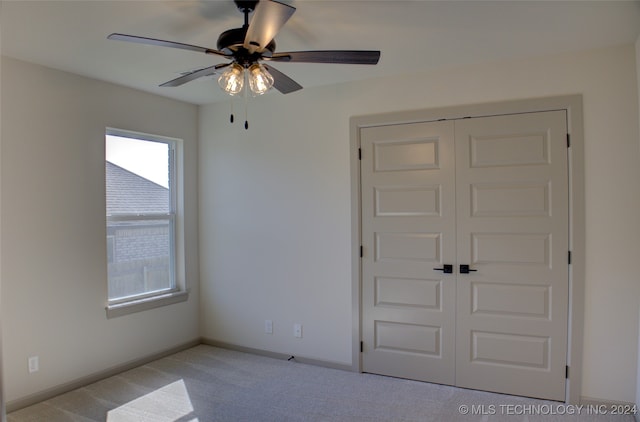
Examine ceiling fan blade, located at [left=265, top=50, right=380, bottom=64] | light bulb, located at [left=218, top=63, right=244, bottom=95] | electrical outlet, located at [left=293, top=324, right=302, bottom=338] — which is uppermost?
ceiling fan blade, located at [left=265, top=50, right=380, bottom=64]

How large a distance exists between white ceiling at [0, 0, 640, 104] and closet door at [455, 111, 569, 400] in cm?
55

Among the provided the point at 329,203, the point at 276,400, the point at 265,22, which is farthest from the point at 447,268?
the point at 265,22

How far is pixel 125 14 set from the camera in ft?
7.75

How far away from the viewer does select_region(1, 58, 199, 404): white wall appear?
303cm

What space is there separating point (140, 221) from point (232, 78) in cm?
226

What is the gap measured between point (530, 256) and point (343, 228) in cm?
145

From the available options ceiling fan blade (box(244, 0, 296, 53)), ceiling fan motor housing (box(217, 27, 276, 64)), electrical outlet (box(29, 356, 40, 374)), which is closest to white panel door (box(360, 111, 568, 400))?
ceiling fan motor housing (box(217, 27, 276, 64))

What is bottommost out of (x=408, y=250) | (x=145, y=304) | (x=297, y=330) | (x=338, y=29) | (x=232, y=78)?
(x=297, y=330)

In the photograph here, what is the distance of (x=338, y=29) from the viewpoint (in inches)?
101

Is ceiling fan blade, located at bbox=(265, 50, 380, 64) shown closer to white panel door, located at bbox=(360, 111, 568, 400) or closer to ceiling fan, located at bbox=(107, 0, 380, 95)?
ceiling fan, located at bbox=(107, 0, 380, 95)

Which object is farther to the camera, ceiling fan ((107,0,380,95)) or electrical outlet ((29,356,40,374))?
electrical outlet ((29,356,40,374))

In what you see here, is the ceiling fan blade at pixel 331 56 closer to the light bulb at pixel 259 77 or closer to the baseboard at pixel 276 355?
the light bulb at pixel 259 77

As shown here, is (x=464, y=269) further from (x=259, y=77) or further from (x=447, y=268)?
(x=259, y=77)

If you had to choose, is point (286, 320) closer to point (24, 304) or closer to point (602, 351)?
point (24, 304)
